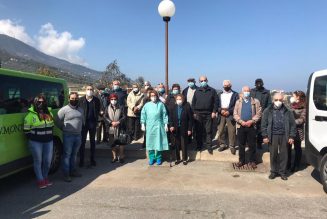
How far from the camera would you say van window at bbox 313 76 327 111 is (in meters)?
5.45

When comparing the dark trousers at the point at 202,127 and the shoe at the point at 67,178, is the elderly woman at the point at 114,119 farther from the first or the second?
the dark trousers at the point at 202,127

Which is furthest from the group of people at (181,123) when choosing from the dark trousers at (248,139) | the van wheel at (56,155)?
the van wheel at (56,155)

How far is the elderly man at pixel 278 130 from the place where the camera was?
6285 millimetres

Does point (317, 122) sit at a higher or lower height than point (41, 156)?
higher

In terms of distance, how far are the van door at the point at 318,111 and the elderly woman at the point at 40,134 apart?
4690 millimetres

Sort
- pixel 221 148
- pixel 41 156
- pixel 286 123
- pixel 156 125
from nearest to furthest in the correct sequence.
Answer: pixel 41 156 → pixel 286 123 → pixel 156 125 → pixel 221 148

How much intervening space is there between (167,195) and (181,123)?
2401 mm

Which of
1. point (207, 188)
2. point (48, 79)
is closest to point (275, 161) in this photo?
point (207, 188)

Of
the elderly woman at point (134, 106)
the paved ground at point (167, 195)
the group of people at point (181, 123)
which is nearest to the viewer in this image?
the paved ground at point (167, 195)

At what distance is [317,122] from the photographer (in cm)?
557

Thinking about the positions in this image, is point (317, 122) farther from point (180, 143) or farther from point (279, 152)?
point (180, 143)

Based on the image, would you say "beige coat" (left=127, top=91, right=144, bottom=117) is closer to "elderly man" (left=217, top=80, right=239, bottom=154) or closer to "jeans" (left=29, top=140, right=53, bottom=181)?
"elderly man" (left=217, top=80, right=239, bottom=154)

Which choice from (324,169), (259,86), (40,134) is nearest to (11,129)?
(40,134)

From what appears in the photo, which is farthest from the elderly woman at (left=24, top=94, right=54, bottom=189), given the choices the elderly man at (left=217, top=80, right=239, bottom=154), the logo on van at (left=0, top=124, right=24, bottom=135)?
the elderly man at (left=217, top=80, right=239, bottom=154)
